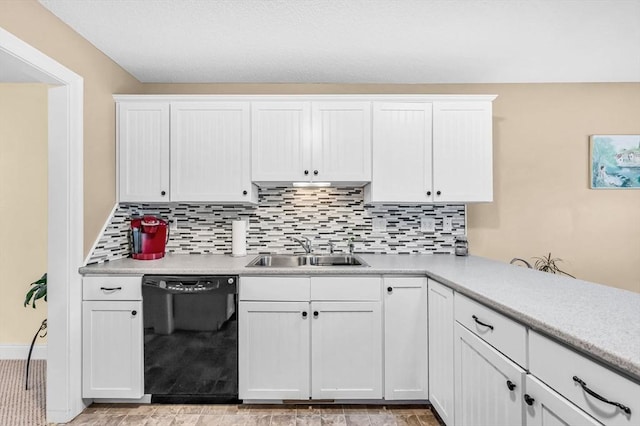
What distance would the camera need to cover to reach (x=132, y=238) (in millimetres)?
2562

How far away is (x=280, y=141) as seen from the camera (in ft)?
8.46

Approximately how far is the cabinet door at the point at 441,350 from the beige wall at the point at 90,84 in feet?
7.59

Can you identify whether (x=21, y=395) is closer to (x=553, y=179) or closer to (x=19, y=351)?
(x=19, y=351)

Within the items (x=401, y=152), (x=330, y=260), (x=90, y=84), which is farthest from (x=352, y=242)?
(x=90, y=84)

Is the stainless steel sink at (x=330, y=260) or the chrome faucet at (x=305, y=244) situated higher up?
the chrome faucet at (x=305, y=244)

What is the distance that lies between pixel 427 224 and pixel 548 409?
74.9 inches

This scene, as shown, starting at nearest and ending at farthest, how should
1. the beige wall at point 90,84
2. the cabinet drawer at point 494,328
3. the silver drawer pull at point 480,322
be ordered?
the cabinet drawer at point 494,328, the silver drawer pull at point 480,322, the beige wall at point 90,84

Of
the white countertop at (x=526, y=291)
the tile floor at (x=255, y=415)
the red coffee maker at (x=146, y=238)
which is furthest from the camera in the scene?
the red coffee maker at (x=146, y=238)

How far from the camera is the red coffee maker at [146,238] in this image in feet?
8.27

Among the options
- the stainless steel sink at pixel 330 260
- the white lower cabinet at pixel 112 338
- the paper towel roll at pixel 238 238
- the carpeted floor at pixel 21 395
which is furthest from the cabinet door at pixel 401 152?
the carpeted floor at pixel 21 395

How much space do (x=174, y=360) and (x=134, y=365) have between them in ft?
0.86

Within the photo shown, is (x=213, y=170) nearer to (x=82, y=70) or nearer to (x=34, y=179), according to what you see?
(x=82, y=70)

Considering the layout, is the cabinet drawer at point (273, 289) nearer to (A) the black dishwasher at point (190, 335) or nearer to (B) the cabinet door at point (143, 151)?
(A) the black dishwasher at point (190, 335)

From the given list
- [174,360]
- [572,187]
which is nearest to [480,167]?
[572,187]
